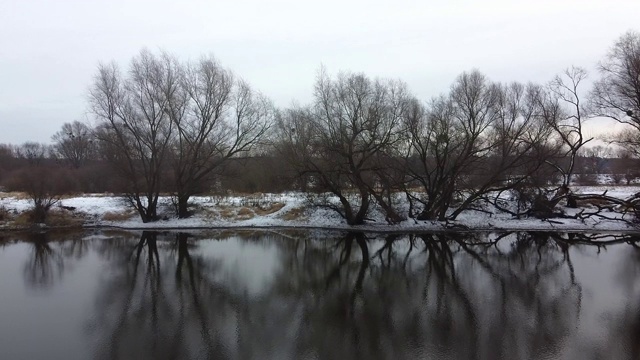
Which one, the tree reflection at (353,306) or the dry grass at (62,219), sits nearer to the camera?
the tree reflection at (353,306)

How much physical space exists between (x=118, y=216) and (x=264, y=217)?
11333 millimetres

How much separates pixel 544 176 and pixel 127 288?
29512 mm

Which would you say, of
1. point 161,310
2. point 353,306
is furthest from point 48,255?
point 353,306

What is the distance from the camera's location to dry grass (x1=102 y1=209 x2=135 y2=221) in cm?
3234

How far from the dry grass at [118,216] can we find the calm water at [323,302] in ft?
37.2

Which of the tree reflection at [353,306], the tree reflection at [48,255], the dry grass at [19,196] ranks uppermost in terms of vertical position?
the dry grass at [19,196]

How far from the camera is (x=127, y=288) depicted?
43.6 feet

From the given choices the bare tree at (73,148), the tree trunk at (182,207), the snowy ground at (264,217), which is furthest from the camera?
the bare tree at (73,148)

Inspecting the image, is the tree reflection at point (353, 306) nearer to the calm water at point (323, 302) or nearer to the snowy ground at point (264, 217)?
the calm water at point (323, 302)

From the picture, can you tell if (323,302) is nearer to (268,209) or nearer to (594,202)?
(268,209)

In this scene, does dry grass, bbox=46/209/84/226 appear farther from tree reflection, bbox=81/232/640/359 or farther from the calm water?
tree reflection, bbox=81/232/640/359

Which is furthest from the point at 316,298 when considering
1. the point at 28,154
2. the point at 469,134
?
the point at 28,154

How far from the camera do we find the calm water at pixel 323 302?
8344mm

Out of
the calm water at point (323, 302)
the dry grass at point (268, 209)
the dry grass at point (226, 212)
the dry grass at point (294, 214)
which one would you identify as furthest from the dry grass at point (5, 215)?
the dry grass at point (294, 214)
